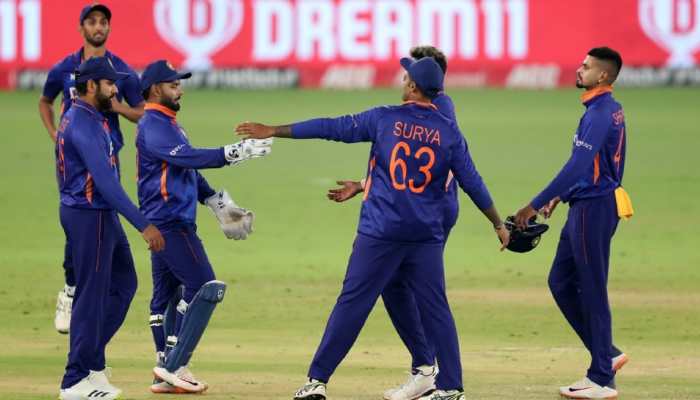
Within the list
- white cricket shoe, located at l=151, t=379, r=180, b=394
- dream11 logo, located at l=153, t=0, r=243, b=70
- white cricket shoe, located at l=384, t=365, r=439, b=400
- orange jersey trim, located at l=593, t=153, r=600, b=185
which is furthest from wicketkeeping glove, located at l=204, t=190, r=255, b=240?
dream11 logo, located at l=153, t=0, r=243, b=70

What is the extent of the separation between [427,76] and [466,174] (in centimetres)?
64

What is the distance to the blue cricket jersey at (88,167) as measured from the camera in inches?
367

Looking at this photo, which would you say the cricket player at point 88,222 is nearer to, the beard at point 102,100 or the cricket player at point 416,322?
the beard at point 102,100

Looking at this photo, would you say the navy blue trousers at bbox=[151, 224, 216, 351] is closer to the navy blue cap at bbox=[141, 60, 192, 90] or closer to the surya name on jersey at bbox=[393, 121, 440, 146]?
the navy blue cap at bbox=[141, 60, 192, 90]

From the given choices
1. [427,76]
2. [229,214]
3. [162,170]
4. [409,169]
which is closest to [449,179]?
[409,169]

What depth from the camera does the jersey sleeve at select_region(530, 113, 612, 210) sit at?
9836 millimetres

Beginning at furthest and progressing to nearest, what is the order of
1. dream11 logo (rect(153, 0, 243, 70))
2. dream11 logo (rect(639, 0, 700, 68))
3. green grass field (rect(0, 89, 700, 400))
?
1. dream11 logo (rect(153, 0, 243, 70))
2. dream11 logo (rect(639, 0, 700, 68))
3. green grass field (rect(0, 89, 700, 400))

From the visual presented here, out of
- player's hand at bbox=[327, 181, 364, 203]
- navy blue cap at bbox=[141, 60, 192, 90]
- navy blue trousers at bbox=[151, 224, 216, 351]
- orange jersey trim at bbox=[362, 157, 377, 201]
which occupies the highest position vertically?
navy blue cap at bbox=[141, 60, 192, 90]

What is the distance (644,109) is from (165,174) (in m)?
20.9

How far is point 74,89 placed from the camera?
40.7 ft

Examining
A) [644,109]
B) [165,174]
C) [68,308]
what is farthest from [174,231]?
[644,109]

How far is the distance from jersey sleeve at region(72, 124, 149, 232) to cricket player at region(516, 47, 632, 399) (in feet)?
8.26

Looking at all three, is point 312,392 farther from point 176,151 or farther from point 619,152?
point 619,152

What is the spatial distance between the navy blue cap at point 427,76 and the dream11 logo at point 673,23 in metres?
23.4
